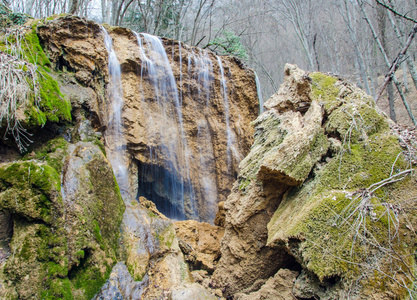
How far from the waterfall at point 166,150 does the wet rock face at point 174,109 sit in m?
0.03

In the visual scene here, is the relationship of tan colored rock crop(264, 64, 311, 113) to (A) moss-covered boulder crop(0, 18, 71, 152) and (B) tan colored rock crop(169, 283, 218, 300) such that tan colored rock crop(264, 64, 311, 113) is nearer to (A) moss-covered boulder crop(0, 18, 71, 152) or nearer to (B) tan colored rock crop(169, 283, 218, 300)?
(B) tan colored rock crop(169, 283, 218, 300)

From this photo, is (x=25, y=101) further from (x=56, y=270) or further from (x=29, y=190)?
(x=56, y=270)

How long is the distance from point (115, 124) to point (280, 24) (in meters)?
12.3

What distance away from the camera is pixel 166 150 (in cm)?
755

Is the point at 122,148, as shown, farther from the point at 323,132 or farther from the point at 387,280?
the point at 387,280

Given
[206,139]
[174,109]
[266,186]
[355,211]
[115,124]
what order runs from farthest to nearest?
[206,139] → [174,109] → [115,124] → [266,186] → [355,211]

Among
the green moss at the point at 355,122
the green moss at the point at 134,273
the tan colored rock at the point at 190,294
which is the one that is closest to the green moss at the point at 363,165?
the green moss at the point at 355,122

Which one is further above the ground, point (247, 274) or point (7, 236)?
point (7, 236)

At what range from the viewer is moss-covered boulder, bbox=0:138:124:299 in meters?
2.67

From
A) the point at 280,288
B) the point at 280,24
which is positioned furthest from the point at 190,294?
the point at 280,24

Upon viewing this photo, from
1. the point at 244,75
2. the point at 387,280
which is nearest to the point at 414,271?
the point at 387,280

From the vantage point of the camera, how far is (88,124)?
4926 millimetres

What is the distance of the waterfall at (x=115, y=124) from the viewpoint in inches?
252

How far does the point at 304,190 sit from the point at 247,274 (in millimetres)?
1453
